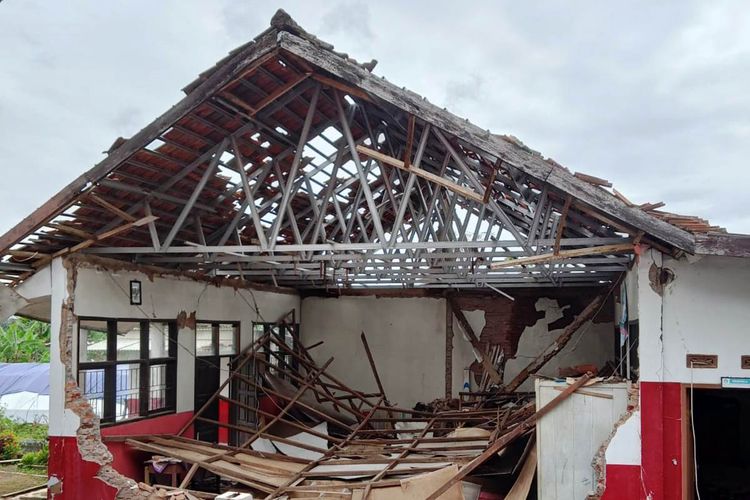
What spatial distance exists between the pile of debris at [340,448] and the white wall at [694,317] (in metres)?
1.16

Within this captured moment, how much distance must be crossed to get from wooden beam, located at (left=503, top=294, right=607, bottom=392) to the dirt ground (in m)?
10.5

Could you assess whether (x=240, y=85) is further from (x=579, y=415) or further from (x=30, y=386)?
(x=30, y=386)

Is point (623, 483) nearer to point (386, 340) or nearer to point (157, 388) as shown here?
point (157, 388)

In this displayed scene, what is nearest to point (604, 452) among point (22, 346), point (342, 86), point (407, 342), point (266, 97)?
point (342, 86)

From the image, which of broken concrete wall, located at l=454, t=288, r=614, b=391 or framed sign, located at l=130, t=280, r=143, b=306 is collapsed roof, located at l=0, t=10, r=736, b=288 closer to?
framed sign, located at l=130, t=280, r=143, b=306

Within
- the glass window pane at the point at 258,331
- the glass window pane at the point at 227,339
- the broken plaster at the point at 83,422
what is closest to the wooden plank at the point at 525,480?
the broken plaster at the point at 83,422

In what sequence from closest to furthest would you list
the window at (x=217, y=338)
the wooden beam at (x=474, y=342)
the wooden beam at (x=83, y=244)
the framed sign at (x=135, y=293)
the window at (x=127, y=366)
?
the wooden beam at (x=83, y=244) → the window at (x=127, y=366) → the framed sign at (x=135, y=293) → the window at (x=217, y=338) → the wooden beam at (x=474, y=342)

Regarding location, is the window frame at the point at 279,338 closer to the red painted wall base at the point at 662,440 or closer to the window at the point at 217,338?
the window at the point at 217,338

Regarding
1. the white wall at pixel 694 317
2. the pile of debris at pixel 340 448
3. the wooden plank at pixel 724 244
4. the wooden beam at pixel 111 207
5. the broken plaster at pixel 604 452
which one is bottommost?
the pile of debris at pixel 340 448

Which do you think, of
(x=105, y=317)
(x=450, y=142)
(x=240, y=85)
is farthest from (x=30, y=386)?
(x=450, y=142)

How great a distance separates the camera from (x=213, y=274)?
14.0 m

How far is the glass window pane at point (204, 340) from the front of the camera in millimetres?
13406

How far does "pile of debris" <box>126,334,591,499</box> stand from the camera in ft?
30.3

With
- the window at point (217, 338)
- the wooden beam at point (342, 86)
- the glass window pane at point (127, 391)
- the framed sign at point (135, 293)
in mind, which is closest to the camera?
the wooden beam at point (342, 86)
